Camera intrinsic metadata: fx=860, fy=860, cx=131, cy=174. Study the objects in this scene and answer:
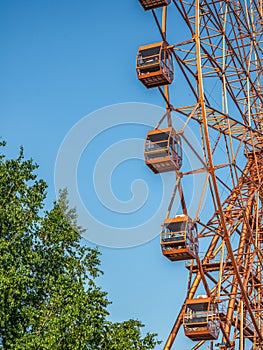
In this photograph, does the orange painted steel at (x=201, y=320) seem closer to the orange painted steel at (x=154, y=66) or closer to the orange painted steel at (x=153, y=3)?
the orange painted steel at (x=154, y=66)

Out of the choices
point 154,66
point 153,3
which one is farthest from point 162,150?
point 153,3

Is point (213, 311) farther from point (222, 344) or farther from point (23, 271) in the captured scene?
point (23, 271)

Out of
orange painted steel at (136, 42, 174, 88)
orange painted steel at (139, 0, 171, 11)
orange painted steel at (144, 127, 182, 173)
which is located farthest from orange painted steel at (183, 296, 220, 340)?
orange painted steel at (139, 0, 171, 11)

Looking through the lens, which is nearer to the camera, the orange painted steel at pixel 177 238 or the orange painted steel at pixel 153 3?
the orange painted steel at pixel 153 3

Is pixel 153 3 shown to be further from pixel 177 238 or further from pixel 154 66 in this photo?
pixel 177 238

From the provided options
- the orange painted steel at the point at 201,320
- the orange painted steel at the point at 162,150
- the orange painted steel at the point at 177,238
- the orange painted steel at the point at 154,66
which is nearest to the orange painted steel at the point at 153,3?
the orange painted steel at the point at 154,66

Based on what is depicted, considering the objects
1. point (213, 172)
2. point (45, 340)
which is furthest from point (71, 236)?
point (213, 172)

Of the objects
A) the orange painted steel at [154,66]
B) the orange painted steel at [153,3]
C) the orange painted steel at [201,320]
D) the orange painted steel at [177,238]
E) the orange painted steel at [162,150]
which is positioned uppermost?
the orange painted steel at [153,3]

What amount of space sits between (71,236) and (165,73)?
869 cm

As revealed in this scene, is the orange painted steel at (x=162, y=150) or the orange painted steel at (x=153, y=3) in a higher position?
the orange painted steel at (x=153, y=3)

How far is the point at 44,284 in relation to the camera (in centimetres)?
3334

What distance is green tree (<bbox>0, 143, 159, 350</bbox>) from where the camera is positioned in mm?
30969

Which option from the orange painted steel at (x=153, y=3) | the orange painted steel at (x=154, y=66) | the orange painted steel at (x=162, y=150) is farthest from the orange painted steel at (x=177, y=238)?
the orange painted steel at (x=153, y=3)

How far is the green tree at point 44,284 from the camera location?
102 feet
